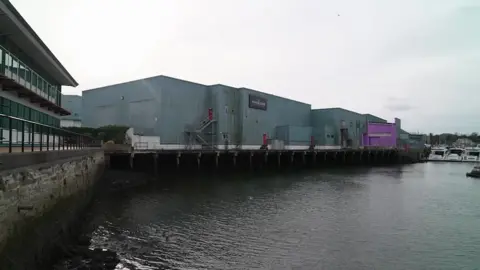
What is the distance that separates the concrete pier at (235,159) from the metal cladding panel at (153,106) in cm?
761

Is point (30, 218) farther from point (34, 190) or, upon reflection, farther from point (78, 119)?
point (78, 119)

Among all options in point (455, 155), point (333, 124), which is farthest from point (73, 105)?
point (455, 155)

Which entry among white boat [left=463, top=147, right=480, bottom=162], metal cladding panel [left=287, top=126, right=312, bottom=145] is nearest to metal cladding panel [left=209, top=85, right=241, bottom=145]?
metal cladding panel [left=287, top=126, right=312, bottom=145]

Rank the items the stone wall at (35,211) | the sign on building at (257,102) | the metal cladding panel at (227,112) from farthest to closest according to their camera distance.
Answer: the sign on building at (257,102) → the metal cladding panel at (227,112) → the stone wall at (35,211)

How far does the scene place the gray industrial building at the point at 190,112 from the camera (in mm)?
49438

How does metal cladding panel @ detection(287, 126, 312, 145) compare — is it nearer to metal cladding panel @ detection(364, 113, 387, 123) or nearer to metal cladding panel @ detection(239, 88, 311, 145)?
metal cladding panel @ detection(239, 88, 311, 145)

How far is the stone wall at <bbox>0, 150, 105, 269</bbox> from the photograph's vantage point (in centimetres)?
741

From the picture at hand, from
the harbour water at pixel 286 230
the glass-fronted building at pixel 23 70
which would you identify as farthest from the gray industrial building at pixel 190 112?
the harbour water at pixel 286 230

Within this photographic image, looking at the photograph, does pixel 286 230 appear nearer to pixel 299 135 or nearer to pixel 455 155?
pixel 299 135

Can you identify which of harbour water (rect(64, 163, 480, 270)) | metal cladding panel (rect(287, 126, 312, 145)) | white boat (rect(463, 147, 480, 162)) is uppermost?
metal cladding panel (rect(287, 126, 312, 145))

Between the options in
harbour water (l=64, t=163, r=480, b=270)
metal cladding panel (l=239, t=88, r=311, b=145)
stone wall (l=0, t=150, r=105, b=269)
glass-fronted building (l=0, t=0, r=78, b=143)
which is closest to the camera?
stone wall (l=0, t=150, r=105, b=269)

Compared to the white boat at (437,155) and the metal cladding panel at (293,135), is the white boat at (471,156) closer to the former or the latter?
the white boat at (437,155)

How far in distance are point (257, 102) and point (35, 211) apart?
55.0 m

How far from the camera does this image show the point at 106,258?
11.4m
